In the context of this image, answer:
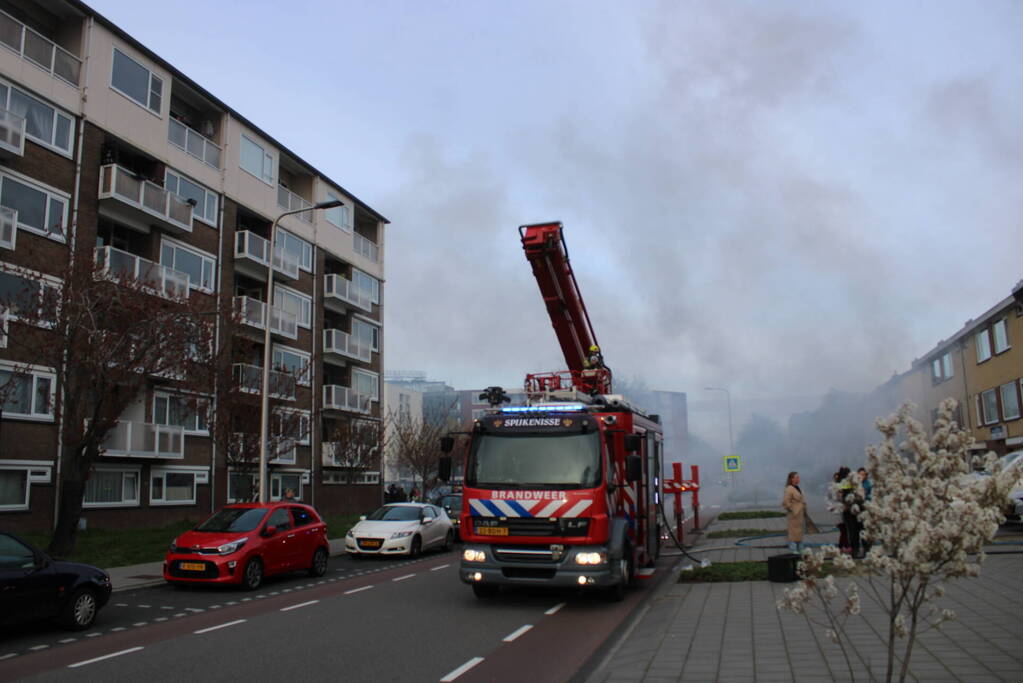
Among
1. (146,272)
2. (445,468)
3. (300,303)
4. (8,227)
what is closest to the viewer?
(445,468)

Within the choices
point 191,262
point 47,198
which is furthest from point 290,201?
point 47,198

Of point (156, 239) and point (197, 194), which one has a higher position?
point (197, 194)

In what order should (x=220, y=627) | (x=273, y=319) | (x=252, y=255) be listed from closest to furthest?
(x=220, y=627) → (x=252, y=255) → (x=273, y=319)

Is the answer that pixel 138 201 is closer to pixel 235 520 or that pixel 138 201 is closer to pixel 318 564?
pixel 235 520

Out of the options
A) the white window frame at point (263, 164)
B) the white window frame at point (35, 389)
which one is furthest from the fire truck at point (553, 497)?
the white window frame at point (263, 164)

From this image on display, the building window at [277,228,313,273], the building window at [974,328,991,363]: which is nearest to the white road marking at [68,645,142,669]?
the building window at [277,228,313,273]

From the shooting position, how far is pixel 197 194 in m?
31.0

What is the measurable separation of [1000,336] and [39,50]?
118ft

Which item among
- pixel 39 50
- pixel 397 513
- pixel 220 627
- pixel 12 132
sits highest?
pixel 39 50

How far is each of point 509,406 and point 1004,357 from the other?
2781 centimetres

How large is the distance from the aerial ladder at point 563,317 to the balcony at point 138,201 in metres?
17.0

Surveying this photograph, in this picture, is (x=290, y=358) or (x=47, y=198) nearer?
(x=47, y=198)

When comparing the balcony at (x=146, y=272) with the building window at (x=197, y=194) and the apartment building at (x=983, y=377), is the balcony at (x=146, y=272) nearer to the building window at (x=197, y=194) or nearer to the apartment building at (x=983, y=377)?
the building window at (x=197, y=194)

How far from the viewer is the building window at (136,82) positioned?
27.4 meters
